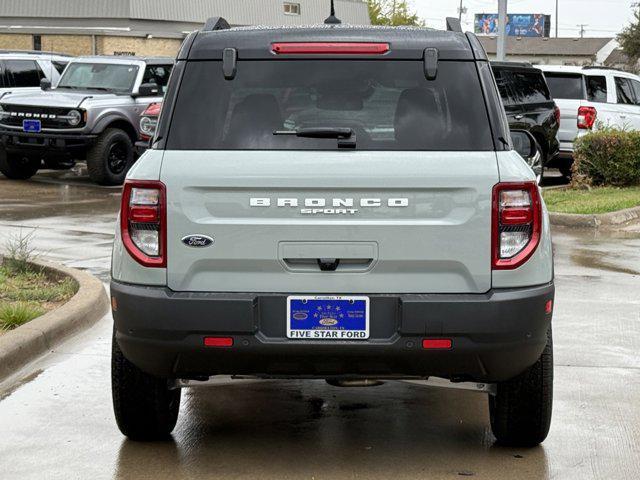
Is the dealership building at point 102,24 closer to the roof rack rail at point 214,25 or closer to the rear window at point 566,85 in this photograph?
the rear window at point 566,85

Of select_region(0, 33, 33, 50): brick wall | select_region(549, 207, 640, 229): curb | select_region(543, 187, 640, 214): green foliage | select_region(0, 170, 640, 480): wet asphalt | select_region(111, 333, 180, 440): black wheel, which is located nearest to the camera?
select_region(0, 170, 640, 480): wet asphalt

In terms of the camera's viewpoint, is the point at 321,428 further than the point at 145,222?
Yes

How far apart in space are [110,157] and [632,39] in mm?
54270

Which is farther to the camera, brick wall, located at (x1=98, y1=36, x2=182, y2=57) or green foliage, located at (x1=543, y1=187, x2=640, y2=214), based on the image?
brick wall, located at (x1=98, y1=36, x2=182, y2=57)

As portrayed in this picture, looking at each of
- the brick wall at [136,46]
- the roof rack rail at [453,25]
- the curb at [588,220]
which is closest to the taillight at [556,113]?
the curb at [588,220]

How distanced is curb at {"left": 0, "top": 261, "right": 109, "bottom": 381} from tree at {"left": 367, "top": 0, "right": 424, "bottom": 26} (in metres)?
72.1

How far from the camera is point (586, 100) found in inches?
826

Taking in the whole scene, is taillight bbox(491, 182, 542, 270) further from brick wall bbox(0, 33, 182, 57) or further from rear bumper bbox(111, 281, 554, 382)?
brick wall bbox(0, 33, 182, 57)

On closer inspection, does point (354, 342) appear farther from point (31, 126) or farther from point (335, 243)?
point (31, 126)

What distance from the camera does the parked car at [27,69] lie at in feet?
71.9

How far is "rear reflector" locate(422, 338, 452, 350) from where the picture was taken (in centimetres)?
512

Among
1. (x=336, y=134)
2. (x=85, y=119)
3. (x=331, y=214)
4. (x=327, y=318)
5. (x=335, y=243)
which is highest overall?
(x=336, y=134)

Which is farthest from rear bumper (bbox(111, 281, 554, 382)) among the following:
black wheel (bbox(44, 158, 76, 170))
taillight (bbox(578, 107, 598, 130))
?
black wheel (bbox(44, 158, 76, 170))

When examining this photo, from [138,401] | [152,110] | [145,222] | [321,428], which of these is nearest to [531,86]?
[152,110]
